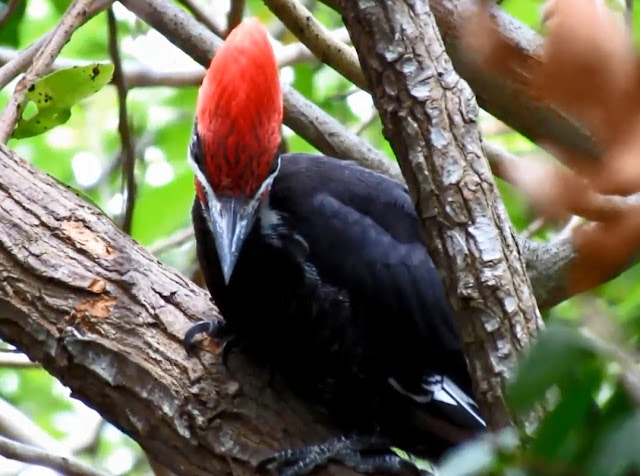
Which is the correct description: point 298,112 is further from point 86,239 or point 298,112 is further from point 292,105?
point 86,239

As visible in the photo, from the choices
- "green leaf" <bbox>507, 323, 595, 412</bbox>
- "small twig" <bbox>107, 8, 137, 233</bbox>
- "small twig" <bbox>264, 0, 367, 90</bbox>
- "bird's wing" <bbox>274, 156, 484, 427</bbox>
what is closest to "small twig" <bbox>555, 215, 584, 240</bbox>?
"green leaf" <bbox>507, 323, 595, 412</bbox>

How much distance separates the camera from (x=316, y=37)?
246cm

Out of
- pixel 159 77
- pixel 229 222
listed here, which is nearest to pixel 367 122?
pixel 159 77

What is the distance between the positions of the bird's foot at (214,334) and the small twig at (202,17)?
3.68 ft

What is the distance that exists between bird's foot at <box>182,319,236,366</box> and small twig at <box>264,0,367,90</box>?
2.45 ft

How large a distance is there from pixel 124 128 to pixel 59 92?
1.31ft

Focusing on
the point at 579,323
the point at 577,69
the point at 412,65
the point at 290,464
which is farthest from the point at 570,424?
the point at 290,464

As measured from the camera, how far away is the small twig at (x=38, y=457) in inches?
81.1

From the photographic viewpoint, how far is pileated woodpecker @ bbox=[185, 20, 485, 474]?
2.02 m

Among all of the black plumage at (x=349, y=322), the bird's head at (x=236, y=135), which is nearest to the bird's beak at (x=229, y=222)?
the bird's head at (x=236, y=135)

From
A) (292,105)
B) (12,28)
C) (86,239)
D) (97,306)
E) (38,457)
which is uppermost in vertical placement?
(12,28)

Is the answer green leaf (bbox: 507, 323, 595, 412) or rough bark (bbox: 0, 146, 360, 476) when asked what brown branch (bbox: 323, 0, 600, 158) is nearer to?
rough bark (bbox: 0, 146, 360, 476)

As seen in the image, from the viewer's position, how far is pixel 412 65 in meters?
1.44

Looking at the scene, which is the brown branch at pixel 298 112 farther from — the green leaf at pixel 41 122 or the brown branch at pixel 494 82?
the green leaf at pixel 41 122
